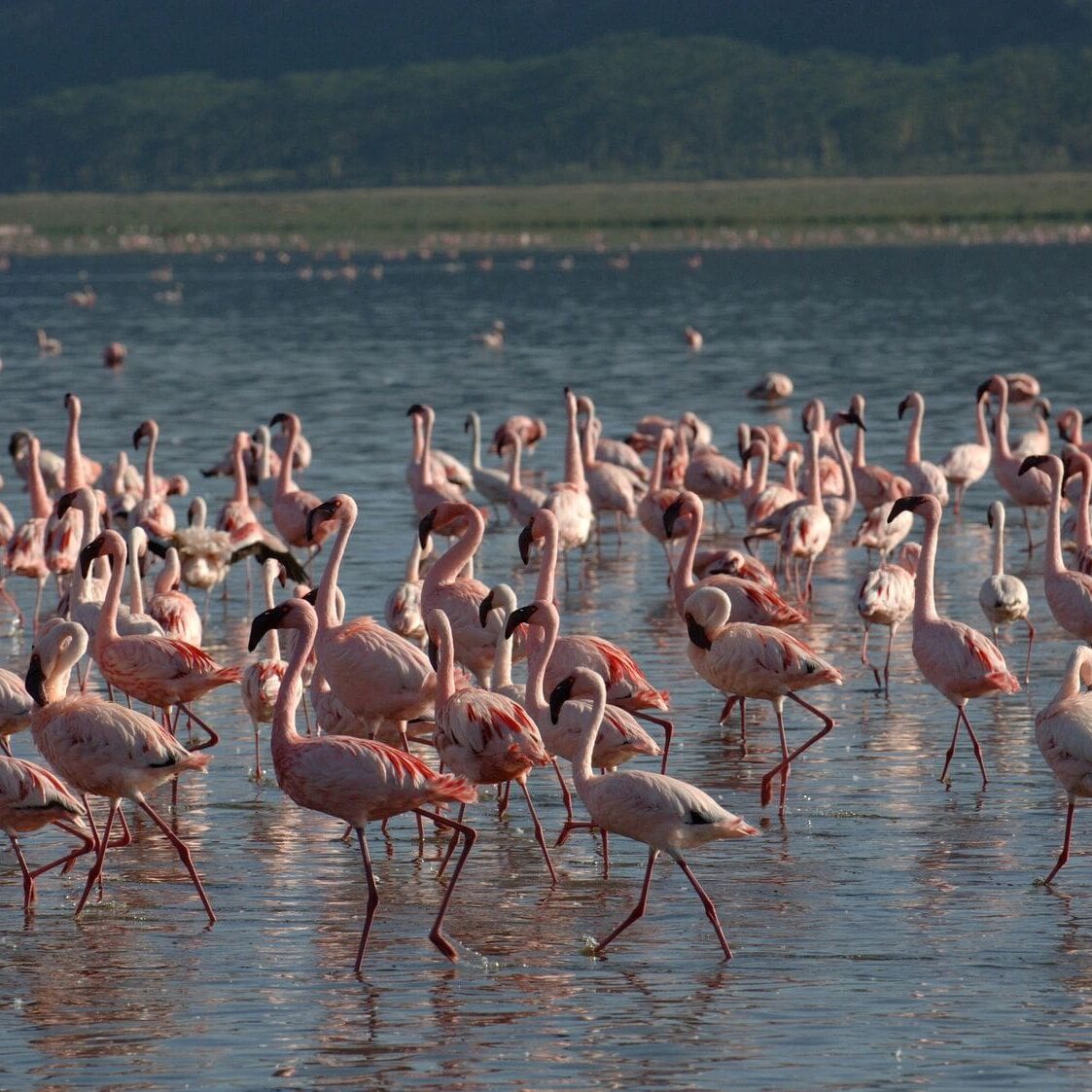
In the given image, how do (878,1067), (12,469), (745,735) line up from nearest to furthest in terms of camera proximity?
1. (878,1067)
2. (745,735)
3. (12,469)

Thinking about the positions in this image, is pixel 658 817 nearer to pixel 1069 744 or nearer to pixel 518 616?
pixel 518 616

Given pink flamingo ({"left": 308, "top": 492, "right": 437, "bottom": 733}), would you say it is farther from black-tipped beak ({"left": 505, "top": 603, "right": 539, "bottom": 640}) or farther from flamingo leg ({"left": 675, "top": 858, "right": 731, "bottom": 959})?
flamingo leg ({"left": 675, "top": 858, "right": 731, "bottom": 959})

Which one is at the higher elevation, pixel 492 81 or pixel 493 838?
pixel 492 81

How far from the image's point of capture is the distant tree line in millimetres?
155000

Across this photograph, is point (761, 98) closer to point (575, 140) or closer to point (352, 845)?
point (575, 140)

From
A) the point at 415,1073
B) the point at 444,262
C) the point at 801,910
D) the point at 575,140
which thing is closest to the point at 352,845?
the point at 801,910

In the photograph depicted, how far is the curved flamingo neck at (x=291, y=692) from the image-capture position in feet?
27.8

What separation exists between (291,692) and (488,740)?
2.82 ft

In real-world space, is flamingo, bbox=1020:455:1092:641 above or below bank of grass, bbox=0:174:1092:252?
below

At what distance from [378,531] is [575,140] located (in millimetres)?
148022

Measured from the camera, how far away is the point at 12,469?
78.2 feet

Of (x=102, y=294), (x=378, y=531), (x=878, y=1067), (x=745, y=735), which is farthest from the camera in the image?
(x=102, y=294)

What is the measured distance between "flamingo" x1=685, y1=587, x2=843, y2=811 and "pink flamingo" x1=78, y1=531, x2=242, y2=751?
86.8 inches

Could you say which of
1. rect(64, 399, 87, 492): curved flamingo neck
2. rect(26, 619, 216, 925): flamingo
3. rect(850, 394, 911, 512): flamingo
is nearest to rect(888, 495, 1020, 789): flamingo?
rect(26, 619, 216, 925): flamingo
